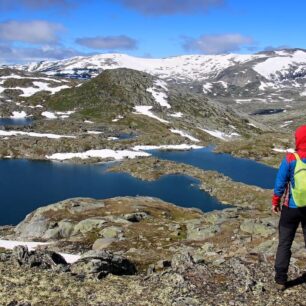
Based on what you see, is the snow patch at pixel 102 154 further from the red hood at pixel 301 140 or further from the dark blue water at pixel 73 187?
the red hood at pixel 301 140

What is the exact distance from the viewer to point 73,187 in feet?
396

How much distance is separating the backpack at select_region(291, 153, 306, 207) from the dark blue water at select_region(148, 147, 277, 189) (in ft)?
388

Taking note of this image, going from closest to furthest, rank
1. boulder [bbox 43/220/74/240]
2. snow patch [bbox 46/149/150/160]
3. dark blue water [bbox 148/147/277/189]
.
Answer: boulder [bbox 43/220/74/240] < dark blue water [bbox 148/147/277/189] < snow patch [bbox 46/149/150/160]

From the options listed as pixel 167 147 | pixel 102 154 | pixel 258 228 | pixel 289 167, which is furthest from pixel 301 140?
pixel 167 147

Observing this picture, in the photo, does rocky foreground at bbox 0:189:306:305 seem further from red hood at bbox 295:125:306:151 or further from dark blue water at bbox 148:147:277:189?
dark blue water at bbox 148:147:277:189

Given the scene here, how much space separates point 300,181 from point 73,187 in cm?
10968

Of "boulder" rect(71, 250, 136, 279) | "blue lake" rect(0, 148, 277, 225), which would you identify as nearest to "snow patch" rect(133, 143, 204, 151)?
"blue lake" rect(0, 148, 277, 225)

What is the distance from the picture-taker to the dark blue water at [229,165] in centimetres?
13934

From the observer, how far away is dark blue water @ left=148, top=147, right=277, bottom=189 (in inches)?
5486

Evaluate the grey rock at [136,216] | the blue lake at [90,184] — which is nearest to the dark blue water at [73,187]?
the blue lake at [90,184]

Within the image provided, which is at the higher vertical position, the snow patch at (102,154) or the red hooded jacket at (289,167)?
the red hooded jacket at (289,167)

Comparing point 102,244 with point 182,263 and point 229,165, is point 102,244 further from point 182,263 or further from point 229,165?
point 229,165

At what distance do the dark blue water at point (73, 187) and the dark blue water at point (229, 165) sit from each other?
19897 millimetres

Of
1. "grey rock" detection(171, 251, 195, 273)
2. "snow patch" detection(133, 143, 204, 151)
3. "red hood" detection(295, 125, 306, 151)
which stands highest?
"red hood" detection(295, 125, 306, 151)
